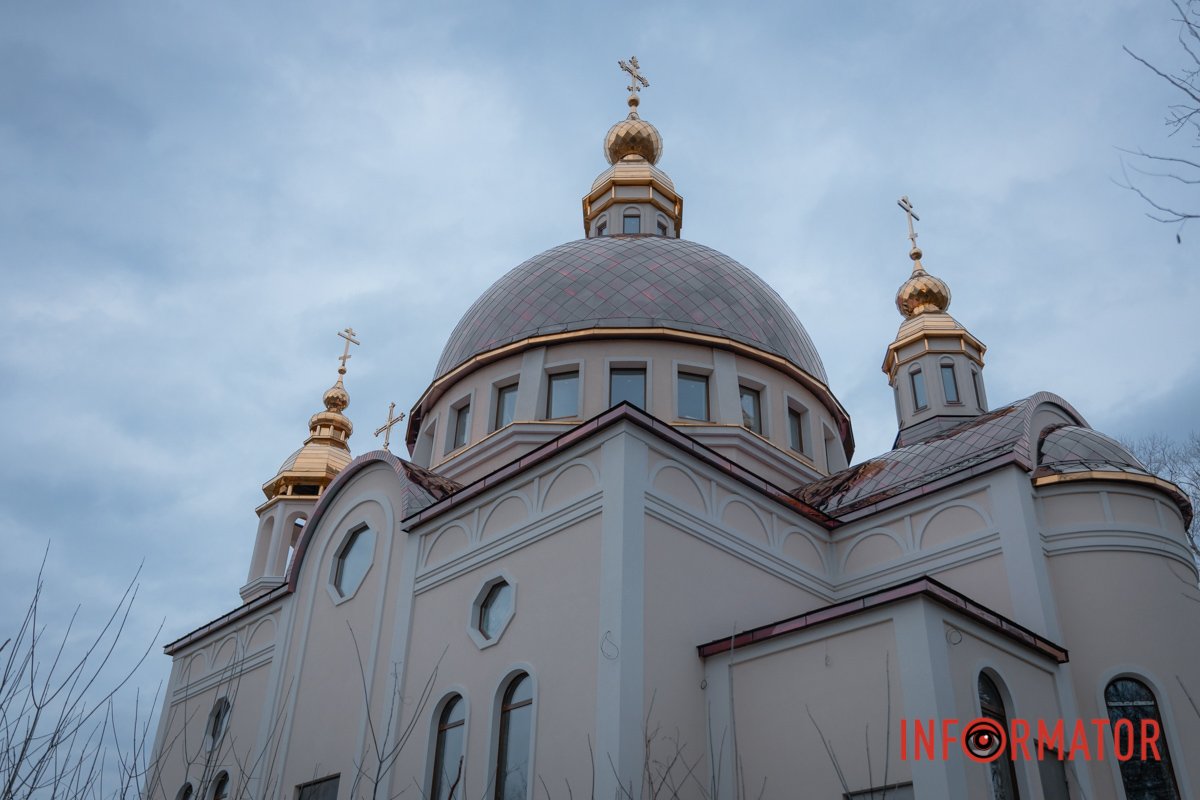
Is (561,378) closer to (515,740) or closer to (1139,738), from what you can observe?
(515,740)

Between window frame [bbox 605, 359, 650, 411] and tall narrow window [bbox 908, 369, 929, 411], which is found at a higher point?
tall narrow window [bbox 908, 369, 929, 411]

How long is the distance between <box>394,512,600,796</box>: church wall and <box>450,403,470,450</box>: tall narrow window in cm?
454

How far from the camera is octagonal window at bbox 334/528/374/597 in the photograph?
44.5 ft

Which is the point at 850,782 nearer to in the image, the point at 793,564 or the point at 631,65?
the point at 793,564

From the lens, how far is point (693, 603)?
10539 mm

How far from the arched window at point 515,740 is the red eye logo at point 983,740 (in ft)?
12.9

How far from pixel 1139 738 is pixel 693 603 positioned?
4.60 meters

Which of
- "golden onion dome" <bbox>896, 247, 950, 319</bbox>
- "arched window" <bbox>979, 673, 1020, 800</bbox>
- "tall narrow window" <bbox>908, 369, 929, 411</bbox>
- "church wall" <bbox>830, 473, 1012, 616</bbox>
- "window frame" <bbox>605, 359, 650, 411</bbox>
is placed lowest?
"arched window" <bbox>979, 673, 1020, 800</bbox>

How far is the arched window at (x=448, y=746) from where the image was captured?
10852 millimetres

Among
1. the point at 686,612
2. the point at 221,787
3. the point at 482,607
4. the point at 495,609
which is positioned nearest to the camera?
the point at 686,612

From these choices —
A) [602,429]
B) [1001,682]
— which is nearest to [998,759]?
[1001,682]

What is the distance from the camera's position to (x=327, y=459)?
2309 centimetres

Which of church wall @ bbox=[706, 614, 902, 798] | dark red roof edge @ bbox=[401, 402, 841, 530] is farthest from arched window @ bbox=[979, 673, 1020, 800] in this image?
dark red roof edge @ bbox=[401, 402, 841, 530]

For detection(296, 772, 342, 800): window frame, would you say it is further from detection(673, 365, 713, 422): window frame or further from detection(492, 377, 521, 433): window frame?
detection(673, 365, 713, 422): window frame
